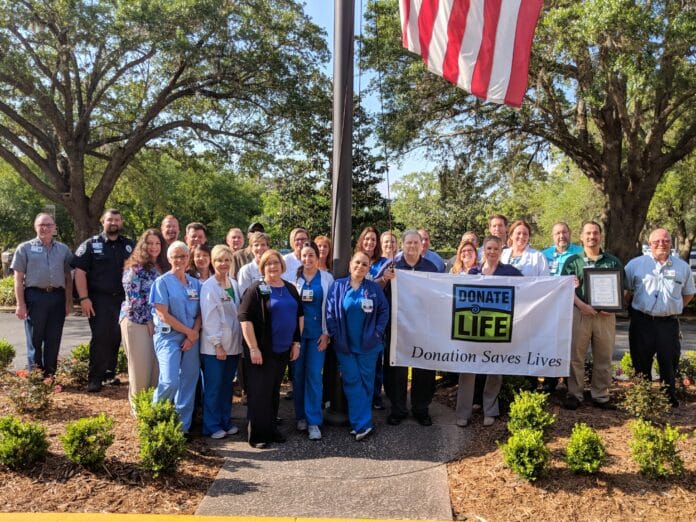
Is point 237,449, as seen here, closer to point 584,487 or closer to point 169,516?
point 169,516

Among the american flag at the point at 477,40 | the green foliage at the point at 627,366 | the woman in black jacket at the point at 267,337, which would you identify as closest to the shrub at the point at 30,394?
the woman in black jacket at the point at 267,337

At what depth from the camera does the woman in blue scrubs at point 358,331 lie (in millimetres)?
5016

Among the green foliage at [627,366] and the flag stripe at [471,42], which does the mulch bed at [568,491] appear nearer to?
the green foliage at [627,366]

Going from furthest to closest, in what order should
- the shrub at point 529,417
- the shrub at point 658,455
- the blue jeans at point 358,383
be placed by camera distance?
the blue jeans at point 358,383
the shrub at point 529,417
the shrub at point 658,455

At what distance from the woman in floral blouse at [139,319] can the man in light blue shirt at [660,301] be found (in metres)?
5.20

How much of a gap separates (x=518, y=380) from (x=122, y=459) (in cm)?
406

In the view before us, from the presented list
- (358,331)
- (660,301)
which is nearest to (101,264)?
(358,331)

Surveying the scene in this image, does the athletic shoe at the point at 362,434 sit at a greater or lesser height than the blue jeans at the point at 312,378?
lesser

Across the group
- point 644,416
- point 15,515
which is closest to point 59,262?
point 15,515

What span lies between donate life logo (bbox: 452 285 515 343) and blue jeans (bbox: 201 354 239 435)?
7.69 ft

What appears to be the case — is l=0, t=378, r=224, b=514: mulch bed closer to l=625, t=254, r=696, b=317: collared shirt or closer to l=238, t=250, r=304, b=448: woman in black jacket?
l=238, t=250, r=304, b=448: woman in black jacket

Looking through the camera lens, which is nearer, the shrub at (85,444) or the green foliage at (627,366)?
the shrub at (85,444)

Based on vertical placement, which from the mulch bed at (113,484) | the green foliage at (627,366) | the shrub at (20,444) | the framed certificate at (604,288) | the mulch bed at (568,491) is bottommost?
the mulch bed at (113,484)

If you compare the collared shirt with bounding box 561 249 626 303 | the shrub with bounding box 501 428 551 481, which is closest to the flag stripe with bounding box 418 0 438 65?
the collared shirt with bounding box 561 249 626 303
